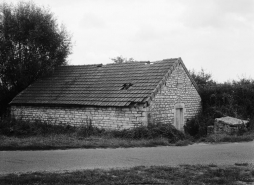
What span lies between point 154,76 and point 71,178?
11.9 m

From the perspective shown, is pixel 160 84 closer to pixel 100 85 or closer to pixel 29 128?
pixel 100 85

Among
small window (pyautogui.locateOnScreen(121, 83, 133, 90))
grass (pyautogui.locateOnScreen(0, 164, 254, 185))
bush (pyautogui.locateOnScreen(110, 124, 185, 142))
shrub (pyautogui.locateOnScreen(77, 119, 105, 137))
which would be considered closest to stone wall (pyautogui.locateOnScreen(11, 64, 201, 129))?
shrub (pyautogui.locateOnScreen(77, 119, 105, 137))

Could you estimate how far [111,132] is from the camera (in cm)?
1712

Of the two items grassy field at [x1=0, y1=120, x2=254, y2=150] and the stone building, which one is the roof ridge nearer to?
the stone building

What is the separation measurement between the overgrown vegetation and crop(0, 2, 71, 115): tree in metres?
11.2

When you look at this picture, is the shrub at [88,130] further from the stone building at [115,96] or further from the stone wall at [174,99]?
the stone wall at [174,99]

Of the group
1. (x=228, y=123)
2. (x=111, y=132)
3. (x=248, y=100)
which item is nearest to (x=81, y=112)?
(x=111, y=132)

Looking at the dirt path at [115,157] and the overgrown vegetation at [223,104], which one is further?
the overgrown vegetation at [223,104]

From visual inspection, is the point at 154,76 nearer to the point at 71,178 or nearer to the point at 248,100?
the point at 248,100

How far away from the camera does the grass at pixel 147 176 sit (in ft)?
24.7

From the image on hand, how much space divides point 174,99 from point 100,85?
461cm

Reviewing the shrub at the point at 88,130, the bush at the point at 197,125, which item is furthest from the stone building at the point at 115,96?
the bush at the point at 197,125

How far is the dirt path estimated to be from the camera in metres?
9.41

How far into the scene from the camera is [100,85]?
66.8ft
